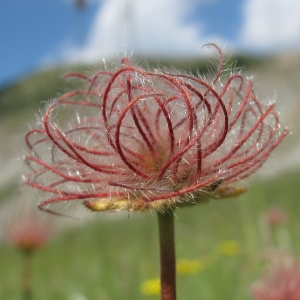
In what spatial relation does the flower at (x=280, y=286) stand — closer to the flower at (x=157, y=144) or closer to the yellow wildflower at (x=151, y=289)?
the flower at (x=157, y=144)

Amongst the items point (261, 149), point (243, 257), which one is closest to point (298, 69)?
point (243, 257)

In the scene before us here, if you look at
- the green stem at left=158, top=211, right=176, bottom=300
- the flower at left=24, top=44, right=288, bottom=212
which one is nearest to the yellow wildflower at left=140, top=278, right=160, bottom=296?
the flower at left=24, top=44, right=288, bottom=212

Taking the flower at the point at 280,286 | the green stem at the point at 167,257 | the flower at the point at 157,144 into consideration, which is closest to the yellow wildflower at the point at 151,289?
the flower at the point at 280,286

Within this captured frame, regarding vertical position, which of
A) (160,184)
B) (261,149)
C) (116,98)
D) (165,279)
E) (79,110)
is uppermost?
(79,110)

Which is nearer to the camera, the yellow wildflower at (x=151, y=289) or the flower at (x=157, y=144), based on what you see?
the flower at (x=157, y=144)

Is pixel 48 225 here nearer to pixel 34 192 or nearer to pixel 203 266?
pixel 203 266

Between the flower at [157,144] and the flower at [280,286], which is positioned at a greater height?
the flower at [157,144]

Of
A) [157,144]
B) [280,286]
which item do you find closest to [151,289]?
[280,286]
